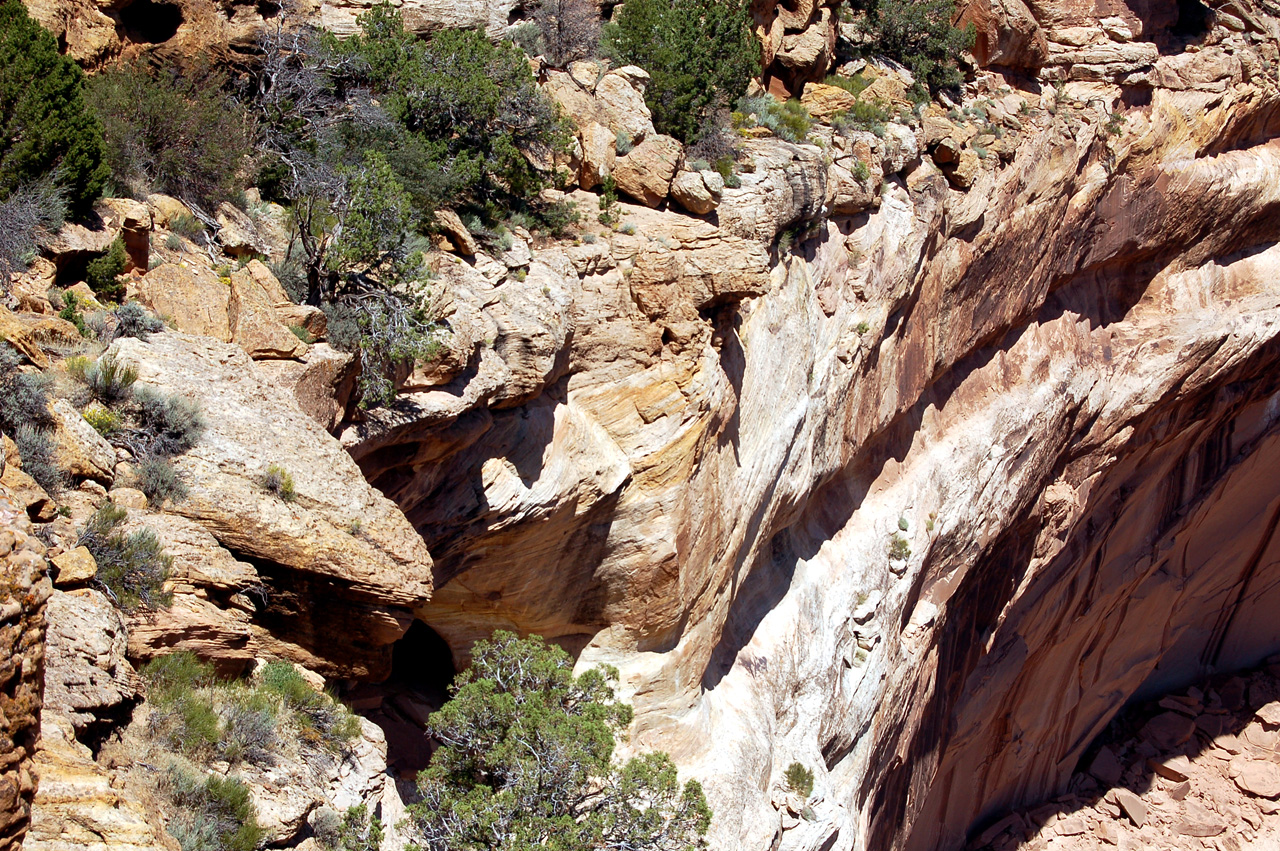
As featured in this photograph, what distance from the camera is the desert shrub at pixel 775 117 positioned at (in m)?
15.0

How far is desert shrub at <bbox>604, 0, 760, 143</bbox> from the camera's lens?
14047 millimetres

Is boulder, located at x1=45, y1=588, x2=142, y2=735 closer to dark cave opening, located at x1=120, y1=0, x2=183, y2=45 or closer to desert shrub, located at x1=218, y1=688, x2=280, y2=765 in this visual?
desert shrub, located at x1=218, y1=688, x2=280, y2=765

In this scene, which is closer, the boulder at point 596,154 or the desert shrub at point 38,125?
the desert shrub at point 38,125

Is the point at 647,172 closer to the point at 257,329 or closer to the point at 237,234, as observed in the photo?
the point at 237,234

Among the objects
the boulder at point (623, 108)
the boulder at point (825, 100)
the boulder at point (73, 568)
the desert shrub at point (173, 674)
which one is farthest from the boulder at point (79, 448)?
the boulder at point (825, 100)

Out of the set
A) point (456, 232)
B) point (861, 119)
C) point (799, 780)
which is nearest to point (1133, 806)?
point (799, 780)

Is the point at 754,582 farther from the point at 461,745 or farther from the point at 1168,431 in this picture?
the point at 1168,431

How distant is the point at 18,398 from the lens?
554 cm

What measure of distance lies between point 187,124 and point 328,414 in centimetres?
356

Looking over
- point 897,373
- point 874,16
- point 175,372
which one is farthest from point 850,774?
point 874,16

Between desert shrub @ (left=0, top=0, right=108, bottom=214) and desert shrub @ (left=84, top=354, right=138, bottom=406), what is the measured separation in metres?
1.94

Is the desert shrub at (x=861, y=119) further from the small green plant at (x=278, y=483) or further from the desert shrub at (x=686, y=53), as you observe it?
the small green plant at (x=278, y=483)

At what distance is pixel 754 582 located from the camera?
14383 millimetres

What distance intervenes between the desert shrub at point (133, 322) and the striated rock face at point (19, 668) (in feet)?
10.4
